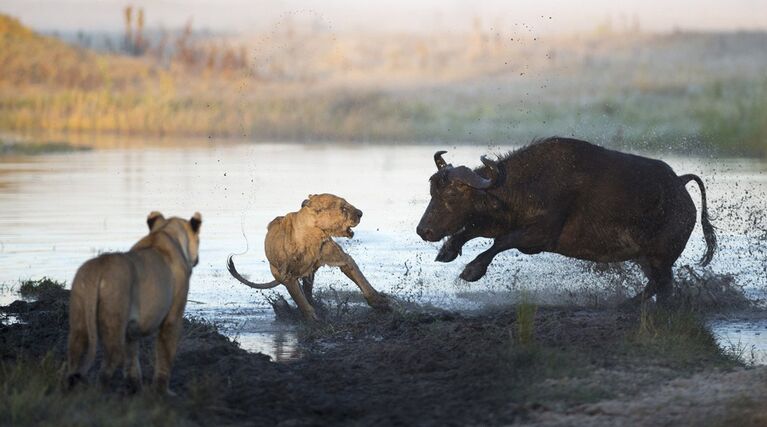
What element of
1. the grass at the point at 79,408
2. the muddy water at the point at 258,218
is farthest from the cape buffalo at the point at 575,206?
the grass at the point at 79,408

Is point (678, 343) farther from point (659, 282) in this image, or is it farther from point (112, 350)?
point (112, 350)

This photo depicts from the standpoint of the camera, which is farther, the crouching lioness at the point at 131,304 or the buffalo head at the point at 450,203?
the buffalo head at the point at 450,203

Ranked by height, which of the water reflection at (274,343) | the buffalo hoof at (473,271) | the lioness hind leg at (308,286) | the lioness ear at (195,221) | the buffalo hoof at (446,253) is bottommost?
the water reflection at (274,343)

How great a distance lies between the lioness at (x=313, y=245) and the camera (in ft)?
44.6

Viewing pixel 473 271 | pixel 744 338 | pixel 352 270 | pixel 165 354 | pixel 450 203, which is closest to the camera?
pixel 165 354

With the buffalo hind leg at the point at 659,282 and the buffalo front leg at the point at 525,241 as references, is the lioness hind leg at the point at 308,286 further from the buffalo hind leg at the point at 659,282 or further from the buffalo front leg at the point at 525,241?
the buffalo hind leg at the point at 659,282

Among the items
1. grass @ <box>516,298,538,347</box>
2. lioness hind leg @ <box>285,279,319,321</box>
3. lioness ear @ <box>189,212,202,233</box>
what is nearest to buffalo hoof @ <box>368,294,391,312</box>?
lioness hind leg @ <box>285,279,319,321</box>

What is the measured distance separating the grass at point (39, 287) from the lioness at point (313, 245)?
247 cm

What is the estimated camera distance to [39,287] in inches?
585

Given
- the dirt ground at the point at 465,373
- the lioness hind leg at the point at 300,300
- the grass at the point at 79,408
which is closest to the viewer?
the grass at the point at 79,408

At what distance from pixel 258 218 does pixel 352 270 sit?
11093mm

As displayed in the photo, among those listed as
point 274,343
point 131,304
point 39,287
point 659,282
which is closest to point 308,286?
point 274,343

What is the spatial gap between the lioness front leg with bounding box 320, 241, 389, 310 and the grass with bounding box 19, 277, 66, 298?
2.83 metres

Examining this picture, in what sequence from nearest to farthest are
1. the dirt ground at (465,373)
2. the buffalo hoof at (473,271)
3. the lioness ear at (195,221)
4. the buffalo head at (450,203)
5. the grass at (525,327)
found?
1. the dirt ground at (465,373)
2. the lioness ear at (195,221)
3. the grass at (525,327)
4. the buffalo hoof at (473,271)
5. the buffalo head at (450,203)
